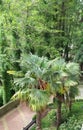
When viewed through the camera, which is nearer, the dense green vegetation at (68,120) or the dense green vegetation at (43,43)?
the dense green vegetation at (43,43)

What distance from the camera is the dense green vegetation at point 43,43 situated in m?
10.8

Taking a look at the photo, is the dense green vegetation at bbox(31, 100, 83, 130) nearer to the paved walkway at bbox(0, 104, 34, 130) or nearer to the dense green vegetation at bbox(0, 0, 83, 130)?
the dense green vegetation at bbox(0, 0, 83, 130)

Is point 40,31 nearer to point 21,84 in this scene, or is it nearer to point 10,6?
point 10,6

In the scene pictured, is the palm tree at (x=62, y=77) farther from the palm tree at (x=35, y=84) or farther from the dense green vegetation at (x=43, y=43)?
the palm tree at (x=35, y=84)

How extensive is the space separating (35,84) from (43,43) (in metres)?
7.24

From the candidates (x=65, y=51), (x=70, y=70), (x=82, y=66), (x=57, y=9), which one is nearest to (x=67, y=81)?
(x=70, y=70)

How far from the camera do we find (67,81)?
35.7ft

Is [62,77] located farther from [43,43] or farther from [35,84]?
[43,43]

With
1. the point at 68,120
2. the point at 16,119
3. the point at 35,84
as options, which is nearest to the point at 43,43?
the point at 16,119

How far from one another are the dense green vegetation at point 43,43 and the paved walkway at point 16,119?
4.08 feet

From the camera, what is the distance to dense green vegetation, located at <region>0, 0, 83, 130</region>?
10.8 meters

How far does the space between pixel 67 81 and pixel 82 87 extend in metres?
9.93

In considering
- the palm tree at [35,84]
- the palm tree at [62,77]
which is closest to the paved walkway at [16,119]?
the palm tree at [62,77]

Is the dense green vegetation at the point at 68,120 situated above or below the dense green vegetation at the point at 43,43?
below
